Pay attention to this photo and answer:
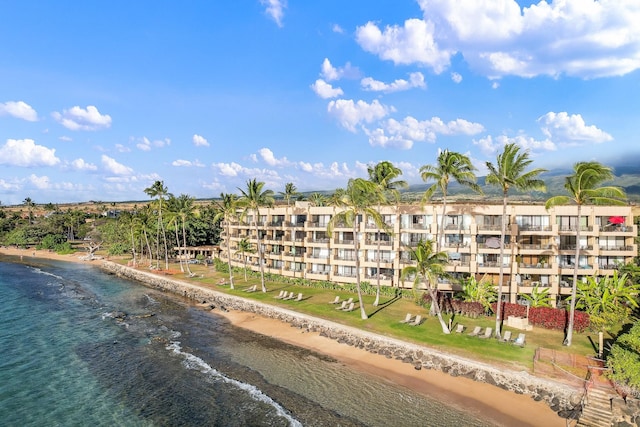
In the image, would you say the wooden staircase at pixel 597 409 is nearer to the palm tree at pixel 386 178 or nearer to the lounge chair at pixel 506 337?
the lounge chair at pixel 506 337

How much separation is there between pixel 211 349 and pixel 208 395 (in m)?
11.0

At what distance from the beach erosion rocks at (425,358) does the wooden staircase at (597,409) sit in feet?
3.45

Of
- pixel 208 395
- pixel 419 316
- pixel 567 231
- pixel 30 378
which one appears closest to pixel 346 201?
pixel 419 316

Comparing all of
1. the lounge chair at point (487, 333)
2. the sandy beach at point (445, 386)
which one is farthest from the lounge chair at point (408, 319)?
the lounge chair at point (487, 333)

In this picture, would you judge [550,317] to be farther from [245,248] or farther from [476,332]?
[245,248]

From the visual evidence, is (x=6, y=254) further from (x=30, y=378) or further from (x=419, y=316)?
(x=419, y=316)

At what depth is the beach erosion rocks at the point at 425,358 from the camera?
2945cm

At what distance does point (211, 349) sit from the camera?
4338 cm

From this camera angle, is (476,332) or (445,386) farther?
(476,332)

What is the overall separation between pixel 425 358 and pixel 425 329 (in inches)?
264

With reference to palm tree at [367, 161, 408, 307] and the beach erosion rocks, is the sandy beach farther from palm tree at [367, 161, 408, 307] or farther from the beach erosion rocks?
palm tree at [367, 161, 408, 307]

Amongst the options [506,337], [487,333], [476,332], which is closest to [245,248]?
[476,332]

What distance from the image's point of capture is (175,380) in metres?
35.7

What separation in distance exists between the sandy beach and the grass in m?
3.16
